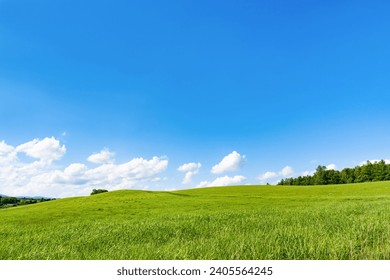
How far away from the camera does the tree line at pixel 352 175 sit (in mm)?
131250

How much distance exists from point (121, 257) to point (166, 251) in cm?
94

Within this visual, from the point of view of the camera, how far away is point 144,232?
40.2ft

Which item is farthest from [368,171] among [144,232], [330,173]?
[144,232]

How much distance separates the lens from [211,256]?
258 inches

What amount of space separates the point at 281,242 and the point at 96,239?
6.25 meters

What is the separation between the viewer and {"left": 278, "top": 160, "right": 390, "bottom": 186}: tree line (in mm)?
131250

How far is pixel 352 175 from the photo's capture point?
139750 mm

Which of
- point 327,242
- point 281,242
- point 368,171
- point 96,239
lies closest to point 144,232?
point 96,239

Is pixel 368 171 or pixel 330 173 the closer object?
pixel 368 171
